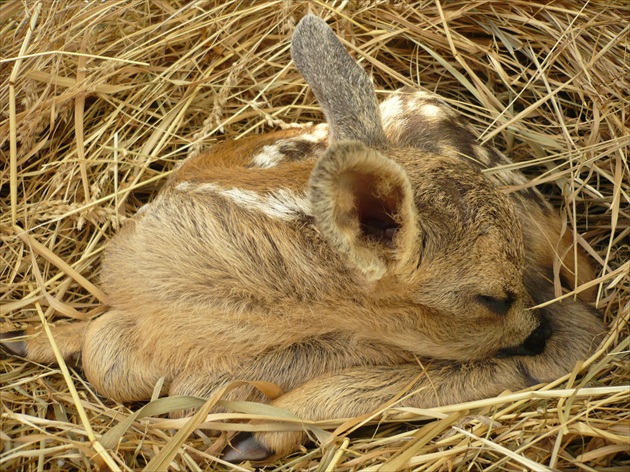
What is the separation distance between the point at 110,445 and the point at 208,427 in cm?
45

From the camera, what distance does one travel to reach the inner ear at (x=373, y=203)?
285 centimetres

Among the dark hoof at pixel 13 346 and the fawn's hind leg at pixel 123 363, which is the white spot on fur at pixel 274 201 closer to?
the fawn's hind leg at pixel 123 363

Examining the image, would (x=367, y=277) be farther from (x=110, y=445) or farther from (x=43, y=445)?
(x=43, y=445)

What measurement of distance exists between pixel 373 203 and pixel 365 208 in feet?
0.15

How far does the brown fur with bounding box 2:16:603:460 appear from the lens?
3217 mm

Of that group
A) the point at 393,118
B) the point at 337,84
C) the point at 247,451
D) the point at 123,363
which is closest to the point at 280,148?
the point at 337,84

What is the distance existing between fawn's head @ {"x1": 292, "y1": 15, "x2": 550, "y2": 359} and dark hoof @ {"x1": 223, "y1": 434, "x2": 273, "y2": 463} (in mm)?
811

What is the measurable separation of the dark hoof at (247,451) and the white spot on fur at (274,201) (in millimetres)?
1082

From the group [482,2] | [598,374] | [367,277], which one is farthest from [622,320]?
[482,2]

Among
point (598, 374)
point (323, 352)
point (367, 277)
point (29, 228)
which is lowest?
point (598, 374)

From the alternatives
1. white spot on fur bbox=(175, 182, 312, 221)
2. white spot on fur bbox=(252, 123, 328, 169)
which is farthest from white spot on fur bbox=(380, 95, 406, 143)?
white spot on fur bbox=(175, 182, 312, 221)

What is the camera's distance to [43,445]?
10.9ft

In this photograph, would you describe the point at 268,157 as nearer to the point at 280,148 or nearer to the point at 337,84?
the point at 280,148

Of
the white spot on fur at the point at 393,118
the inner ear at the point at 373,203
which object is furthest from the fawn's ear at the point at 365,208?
the white spot on fur at the point at 393,118
